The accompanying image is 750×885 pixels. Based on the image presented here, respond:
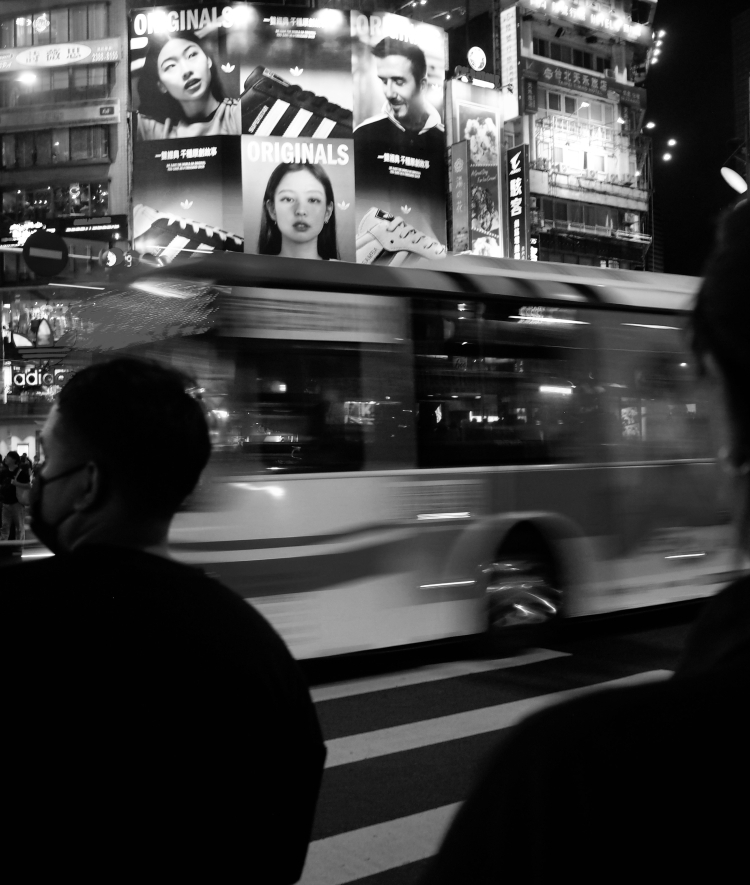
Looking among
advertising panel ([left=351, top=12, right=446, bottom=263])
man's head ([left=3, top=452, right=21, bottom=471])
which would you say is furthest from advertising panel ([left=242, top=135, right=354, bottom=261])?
man's head ([left=3, top=452, right=21, bottom=471])

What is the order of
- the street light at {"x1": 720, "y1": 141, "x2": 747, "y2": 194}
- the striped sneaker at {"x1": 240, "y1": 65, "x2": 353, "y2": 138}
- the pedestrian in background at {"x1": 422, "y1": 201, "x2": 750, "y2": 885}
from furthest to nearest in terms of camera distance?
the striped sneaker at {"x1": 240, "y1": 65, "x2": 353, "y2": 138}, the street light at {"x1": 720, "y1": 141, "x2": 747, "y2": 194}, the pedestrian in background at {"x1": 422, "y1": 201, "x2": 750, "y2": 885}

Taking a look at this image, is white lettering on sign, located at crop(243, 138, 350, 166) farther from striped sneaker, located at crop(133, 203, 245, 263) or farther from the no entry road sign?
the no entry road sign

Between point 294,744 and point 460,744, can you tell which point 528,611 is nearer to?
point 460,744

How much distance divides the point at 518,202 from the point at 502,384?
28533mm

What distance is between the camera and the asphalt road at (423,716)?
14.3ft

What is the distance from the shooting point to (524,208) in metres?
34.9

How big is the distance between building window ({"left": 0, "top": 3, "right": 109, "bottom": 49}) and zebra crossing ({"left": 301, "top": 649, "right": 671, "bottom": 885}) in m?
37.8

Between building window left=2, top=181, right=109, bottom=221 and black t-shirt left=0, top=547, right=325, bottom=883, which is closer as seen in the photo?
black t-shirt left=0, top=547, right=325, bottom=883

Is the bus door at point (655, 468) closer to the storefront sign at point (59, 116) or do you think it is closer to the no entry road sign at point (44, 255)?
the no entry road sign at point (44, 255)

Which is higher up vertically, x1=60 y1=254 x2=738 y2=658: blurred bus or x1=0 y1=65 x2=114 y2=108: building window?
x1=0 y1=65 x2=114 y2=108: building window

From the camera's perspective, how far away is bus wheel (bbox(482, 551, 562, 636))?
26.9ft

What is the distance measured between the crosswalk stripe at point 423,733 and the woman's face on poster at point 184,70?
102ft

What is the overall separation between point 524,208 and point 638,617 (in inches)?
1063

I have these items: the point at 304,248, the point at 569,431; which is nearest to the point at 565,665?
the point at 569,431
